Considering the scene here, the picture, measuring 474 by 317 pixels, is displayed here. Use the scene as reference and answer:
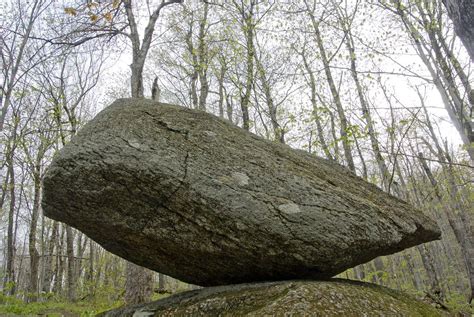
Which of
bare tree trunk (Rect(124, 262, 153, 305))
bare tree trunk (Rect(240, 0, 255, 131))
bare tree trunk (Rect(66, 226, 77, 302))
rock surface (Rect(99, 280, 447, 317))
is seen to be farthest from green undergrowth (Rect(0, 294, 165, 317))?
bare tree trunk (Rect(240, 0, 255, 131))

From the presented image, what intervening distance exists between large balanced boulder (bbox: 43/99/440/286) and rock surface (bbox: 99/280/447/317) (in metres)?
0.34

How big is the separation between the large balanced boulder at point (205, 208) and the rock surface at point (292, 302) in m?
0.34

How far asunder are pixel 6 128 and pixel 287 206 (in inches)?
687

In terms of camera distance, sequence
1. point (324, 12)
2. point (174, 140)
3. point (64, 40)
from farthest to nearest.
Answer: point (324, 12) → point (64, 40) → point (174, 140)

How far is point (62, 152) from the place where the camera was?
300cm

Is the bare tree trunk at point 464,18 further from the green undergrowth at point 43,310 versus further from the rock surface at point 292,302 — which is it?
the green undergrowth at point 43,310

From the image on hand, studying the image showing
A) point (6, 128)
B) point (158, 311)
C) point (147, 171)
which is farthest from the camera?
point (6, 128)

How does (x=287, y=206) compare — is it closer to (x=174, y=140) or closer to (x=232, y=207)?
(x=232, y=207)

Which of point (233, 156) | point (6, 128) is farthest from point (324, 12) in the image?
point (6, 128)

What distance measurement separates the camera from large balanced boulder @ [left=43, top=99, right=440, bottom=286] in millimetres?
2959

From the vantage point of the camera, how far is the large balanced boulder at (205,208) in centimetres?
296

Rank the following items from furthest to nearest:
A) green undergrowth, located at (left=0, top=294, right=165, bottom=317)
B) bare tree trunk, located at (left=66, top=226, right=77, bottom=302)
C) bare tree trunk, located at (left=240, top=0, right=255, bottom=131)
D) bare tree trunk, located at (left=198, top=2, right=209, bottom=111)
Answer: bare tree trunk, located at (left=198, top=2, right=209, bottom=111), bare tree trunk, located at (left=66, top=226, right=77, bottom=302), bare tree trunk, located at (left=240, top=0, right=255, bottom=131), green undergrowth, located at (left=0, top=294, right=165, bottom=317)

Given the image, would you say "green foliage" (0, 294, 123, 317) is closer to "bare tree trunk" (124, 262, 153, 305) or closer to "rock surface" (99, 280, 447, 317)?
"bare tree trunk" (124, 262, 153, 305)

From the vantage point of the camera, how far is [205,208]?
2.98 m
